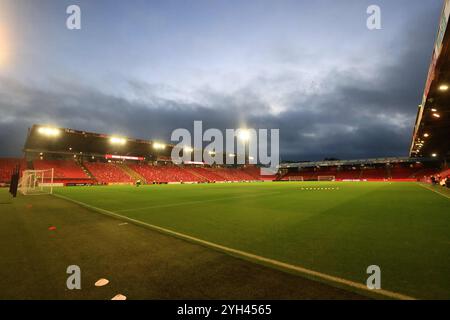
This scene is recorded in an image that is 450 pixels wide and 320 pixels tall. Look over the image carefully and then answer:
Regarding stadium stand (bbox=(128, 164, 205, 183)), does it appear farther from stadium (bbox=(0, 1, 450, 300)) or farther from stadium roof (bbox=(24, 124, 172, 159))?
stadium (bbox=(0, 1, 450, 300))

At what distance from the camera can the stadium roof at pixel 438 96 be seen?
8191 millimetres

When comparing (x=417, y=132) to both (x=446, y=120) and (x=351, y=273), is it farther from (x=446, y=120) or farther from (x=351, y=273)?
(x=351, y=273)

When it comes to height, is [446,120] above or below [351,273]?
above

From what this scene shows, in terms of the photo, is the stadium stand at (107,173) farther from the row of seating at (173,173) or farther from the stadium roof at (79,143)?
the stadium roof at (79,143)

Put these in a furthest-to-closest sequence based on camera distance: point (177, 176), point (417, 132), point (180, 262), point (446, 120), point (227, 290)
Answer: point (177, 176) < point (417, 132) < point (446, 120) < point (180, 262) < point (227, 290)

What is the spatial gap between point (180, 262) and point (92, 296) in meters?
1.64

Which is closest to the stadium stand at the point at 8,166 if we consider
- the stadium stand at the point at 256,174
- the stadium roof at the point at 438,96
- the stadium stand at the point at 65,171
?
the stadium stand at the point at 65,171

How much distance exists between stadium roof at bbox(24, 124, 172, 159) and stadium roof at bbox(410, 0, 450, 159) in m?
48.5

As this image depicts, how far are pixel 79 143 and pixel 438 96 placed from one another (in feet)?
188

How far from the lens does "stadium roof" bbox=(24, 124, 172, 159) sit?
42.5 metres

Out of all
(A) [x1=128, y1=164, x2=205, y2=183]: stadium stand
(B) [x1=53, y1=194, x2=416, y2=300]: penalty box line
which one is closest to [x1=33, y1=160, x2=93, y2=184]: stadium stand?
(A) [x1=128, y1=164, x2=205, y2=183]: stadium stand
